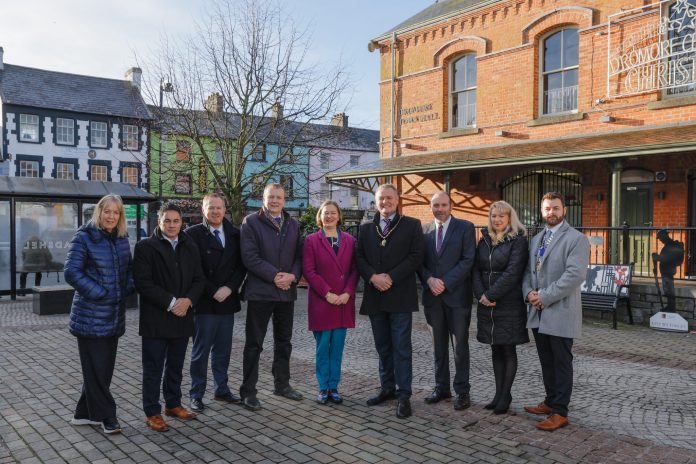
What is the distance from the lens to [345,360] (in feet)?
22.4

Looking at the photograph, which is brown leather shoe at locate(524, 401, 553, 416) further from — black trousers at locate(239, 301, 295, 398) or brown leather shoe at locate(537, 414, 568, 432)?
black trousers at locate(239, 301, 295, 398)

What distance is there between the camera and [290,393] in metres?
5.24

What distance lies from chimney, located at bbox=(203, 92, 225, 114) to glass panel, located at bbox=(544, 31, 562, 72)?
803 centimetres

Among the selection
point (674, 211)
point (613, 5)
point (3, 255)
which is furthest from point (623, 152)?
point (3, 255)

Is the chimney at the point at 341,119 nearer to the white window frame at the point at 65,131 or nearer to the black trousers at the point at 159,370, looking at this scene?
the black trousers at the point at 159,370

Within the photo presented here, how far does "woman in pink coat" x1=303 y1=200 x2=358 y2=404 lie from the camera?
5090 mm

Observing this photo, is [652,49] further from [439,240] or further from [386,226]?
[386,226]

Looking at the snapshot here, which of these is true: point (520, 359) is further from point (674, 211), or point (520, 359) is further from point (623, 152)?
point (674, 211)

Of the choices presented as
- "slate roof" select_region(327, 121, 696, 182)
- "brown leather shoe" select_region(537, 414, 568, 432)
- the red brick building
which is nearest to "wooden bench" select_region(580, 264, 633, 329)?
the red brick building

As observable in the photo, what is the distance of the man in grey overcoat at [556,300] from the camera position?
4473 millimetres

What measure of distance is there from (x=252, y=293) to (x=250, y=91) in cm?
958

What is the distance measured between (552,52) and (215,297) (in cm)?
1156

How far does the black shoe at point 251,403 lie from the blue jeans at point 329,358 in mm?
588

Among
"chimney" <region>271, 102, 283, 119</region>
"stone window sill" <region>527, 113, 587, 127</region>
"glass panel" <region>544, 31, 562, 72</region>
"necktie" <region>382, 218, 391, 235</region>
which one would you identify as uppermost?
"glass panel" <region>544, 31, 562, 72</region>
